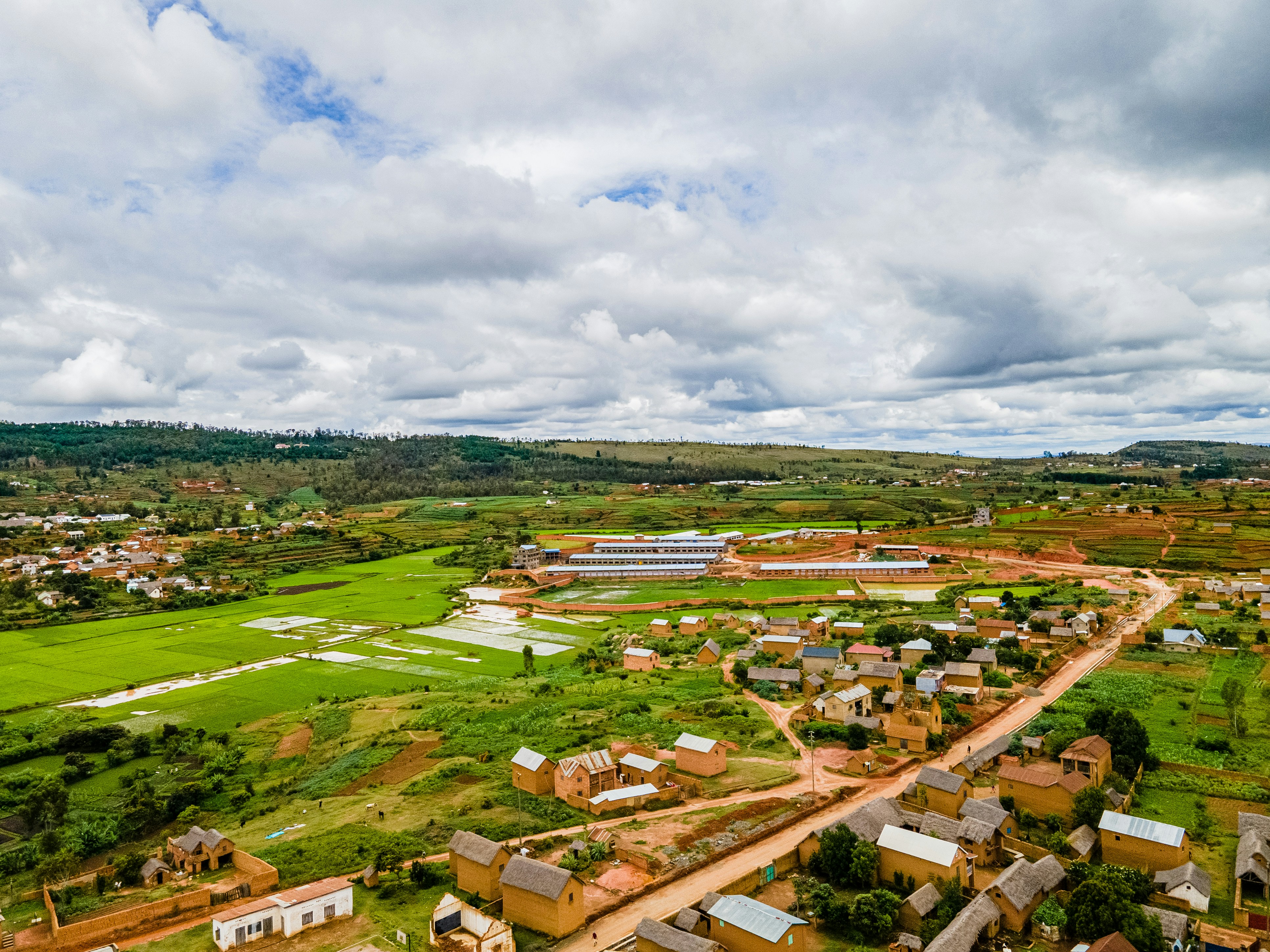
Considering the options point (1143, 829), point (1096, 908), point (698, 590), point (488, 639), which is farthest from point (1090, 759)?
point (698, 590)

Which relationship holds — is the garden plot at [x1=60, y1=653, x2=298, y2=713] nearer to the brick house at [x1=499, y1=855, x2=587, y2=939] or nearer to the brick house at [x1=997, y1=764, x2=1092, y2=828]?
the brick house at [x1=499, y1=855, x2=587, y2=939]

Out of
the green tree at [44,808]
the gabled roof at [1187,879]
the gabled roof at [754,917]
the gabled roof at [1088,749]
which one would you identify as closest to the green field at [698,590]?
the gabled roof at [1088,749]

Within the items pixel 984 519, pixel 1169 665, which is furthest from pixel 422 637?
pixel 984 519

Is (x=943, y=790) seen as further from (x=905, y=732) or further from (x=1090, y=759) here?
(x=905, y=732)

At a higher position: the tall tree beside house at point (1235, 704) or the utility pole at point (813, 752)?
the tall tree beside house at point (1235, 704)

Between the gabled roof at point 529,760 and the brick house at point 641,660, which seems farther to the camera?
the brick house at point 641,660

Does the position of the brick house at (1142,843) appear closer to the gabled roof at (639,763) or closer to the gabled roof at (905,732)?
the gabled roof at (905,732)
